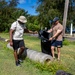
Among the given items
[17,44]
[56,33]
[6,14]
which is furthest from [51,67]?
[6,14]

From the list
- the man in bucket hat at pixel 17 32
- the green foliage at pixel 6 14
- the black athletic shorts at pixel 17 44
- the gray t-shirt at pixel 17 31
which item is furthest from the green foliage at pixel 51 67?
the green foliage at pixel 6 14

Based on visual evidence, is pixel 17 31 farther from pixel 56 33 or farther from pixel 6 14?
pixel 6 14

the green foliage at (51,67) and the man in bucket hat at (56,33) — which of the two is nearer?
the green foliage at (51,67)

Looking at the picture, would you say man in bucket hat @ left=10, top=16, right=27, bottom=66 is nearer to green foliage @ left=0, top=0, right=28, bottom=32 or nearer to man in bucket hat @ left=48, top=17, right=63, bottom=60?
man in bucket hat @ left=48, top=17, right=63, bottom=60

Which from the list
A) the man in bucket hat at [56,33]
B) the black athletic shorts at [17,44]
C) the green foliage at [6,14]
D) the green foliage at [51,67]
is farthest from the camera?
the green foliage at [6,14]

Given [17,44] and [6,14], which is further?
[6,14]

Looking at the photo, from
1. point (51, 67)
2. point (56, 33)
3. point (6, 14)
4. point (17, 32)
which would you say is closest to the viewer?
point (51, 67)

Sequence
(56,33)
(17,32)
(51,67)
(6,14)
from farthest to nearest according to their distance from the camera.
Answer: (6,14), (56,33), (17,32), (51,67)

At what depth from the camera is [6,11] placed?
51156 millimetres

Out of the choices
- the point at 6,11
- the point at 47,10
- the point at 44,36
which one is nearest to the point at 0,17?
the point at 6,11

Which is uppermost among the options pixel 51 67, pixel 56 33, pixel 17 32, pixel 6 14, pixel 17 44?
pixel 17 32

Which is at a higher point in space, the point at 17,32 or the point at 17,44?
the point at 17,32

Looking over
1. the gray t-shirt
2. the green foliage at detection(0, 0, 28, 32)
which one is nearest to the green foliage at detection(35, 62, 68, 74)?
the gray t-shirt

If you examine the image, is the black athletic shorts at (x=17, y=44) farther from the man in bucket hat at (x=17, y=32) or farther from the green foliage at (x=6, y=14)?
the green foliage at (x=6, y=14)
